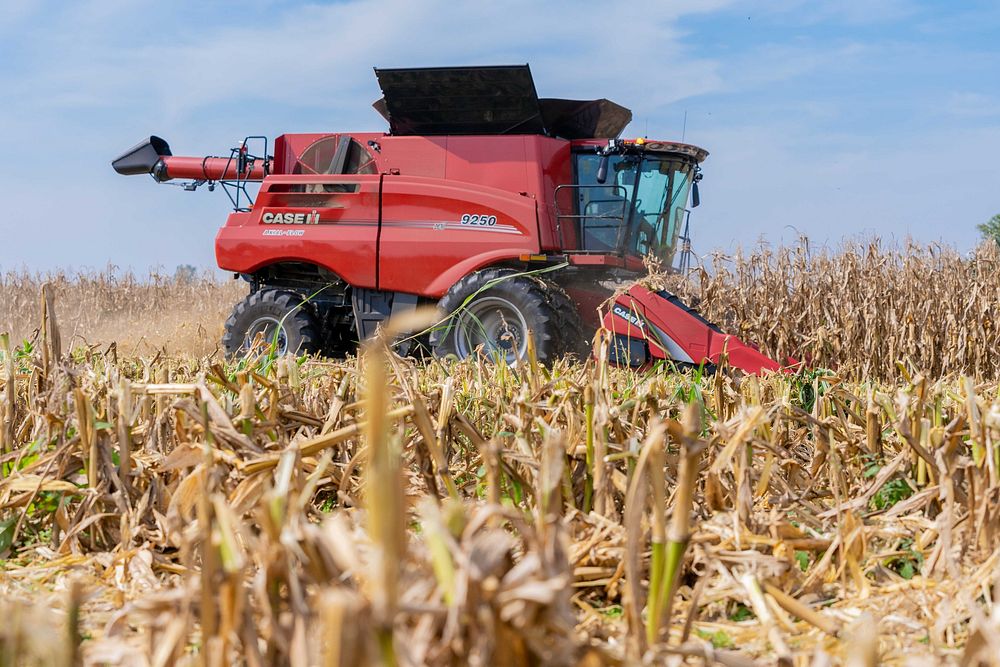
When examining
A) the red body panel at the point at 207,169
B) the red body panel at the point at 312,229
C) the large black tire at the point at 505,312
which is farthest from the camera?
the red body panel at the point at 207,169

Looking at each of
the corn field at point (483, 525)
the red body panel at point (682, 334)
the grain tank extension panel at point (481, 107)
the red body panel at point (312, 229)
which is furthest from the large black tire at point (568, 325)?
the corn field at point (483, 525)

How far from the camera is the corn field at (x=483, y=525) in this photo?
46.1 inches

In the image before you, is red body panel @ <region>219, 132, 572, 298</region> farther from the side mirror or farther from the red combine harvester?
the side mirror

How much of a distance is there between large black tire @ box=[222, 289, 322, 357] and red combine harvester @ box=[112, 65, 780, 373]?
0.05 feet

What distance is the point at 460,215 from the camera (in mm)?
10469

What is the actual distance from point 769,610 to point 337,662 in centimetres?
111

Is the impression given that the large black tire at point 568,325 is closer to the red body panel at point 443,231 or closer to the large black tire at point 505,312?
the large black tire at point 505,312

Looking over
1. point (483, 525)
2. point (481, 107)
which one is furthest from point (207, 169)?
point (483, 525)

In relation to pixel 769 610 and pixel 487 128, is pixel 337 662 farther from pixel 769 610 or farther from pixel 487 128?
pixel 487 128

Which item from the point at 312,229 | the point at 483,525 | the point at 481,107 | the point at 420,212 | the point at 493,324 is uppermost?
the point at 481,107

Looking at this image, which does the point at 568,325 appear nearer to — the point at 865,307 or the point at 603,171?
the point at 603,171

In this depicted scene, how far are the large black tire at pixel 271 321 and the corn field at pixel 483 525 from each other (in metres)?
6.88

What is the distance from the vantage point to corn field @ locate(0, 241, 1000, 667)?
117cm

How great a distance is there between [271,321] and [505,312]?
2.82 metres
